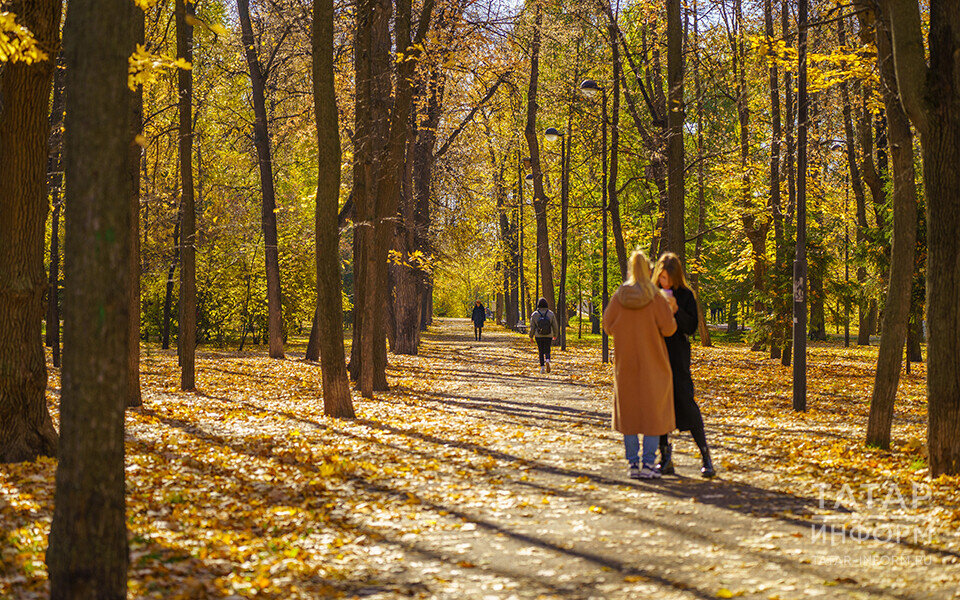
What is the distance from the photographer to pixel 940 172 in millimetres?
7609

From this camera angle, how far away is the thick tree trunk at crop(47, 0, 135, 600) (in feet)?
12.8

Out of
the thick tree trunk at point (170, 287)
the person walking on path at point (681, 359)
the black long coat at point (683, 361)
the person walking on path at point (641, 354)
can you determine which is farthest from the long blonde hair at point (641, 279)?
the thick tree trunk at point (170, 287)

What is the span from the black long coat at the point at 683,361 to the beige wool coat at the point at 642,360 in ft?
0.66

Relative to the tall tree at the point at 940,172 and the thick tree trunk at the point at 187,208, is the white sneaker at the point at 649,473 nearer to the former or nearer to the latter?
the tall tree at the point at 940,172

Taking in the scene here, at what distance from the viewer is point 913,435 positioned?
1070 centimetres

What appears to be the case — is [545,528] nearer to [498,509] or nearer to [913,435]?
[498,509]

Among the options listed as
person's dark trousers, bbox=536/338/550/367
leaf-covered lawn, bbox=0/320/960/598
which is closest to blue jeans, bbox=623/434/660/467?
leaf-covered lawn, bbox=0/320/960/598

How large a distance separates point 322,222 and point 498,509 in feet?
21.2

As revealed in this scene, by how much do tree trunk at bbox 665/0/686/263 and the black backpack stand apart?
11.0 feet

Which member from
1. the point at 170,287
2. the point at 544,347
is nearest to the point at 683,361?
the point at 544,347

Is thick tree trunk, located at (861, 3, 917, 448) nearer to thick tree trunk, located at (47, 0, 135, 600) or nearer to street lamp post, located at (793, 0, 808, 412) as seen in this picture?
street lamp post, located at (793, 0, 808, 412)

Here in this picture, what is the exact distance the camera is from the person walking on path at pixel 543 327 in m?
21.1

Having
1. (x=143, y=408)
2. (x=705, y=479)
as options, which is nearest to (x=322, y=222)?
(x=143, y=408)

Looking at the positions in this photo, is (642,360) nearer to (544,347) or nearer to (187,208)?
(187,208)
